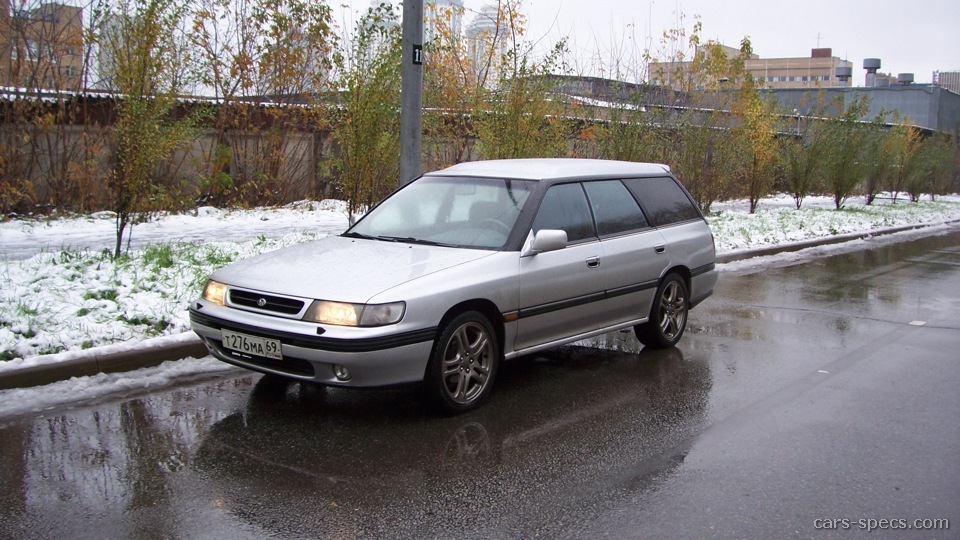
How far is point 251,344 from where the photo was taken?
195 inches

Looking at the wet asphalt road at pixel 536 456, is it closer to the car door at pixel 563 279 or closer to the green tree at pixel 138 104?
the car door at pixel 563 279

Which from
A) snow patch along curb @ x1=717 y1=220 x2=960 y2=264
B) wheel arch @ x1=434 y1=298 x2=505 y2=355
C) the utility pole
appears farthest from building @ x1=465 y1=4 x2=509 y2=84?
wheel arch @ x1=434 y1=298 x2=505 y2=355

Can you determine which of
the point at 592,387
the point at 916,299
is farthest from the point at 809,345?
the point at 916,299

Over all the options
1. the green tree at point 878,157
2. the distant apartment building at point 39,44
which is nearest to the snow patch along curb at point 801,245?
the green tree at point 878,157

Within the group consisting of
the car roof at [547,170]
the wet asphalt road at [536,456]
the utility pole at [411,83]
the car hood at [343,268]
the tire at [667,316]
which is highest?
the utility pole at [411,83]

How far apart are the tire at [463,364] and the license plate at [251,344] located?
2.97ft

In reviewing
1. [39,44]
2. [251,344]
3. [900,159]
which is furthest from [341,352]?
[900,159]

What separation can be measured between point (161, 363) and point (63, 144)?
31.0 feet

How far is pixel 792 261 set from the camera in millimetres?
13969

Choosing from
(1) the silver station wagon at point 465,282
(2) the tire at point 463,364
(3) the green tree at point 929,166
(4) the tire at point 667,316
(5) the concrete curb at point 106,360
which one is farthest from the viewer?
(3) the green tree at point 929,166

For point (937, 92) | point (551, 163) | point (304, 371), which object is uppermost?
point (937, 92)

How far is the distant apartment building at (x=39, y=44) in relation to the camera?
44.1ft

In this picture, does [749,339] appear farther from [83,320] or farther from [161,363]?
[83,320]

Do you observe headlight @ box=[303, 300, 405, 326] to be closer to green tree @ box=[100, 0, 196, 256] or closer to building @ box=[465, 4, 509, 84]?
green tree @ box=[100, 0, 196, 256]
